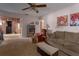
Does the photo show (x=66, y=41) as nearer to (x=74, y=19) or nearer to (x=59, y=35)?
(x=59, y=35)

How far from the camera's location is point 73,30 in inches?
108

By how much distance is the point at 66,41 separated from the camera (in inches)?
109

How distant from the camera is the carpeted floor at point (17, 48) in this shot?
2775 millimetres

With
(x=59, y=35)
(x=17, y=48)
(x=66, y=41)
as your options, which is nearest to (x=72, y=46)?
(x=66, y=41)

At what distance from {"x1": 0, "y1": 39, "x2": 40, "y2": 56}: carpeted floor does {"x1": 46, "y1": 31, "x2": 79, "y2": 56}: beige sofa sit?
393 mm

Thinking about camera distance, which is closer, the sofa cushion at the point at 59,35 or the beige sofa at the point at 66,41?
the beige sofa at the point at 66,41

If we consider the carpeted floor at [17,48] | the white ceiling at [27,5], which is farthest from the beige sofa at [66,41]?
the white ceiling at [27,5]

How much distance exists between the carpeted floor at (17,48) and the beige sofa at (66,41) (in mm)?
393

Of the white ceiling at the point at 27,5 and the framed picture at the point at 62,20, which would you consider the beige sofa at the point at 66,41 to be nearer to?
the framed picture at the point at 62,20

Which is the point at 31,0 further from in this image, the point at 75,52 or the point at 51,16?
the point at 75,52

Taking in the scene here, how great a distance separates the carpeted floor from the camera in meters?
2.77

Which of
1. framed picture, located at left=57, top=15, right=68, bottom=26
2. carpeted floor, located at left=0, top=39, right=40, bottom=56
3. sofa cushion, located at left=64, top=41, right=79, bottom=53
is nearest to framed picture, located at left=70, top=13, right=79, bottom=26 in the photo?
framed picture, located at left=57, top=15, right=68, bottom=26

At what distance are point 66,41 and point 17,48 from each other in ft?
3.37

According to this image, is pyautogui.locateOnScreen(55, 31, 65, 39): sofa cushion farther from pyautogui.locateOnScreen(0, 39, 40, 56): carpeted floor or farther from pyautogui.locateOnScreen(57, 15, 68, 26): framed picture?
pyautogui.locateOnScreen(0, 39, 40, 56): carpeted floor
